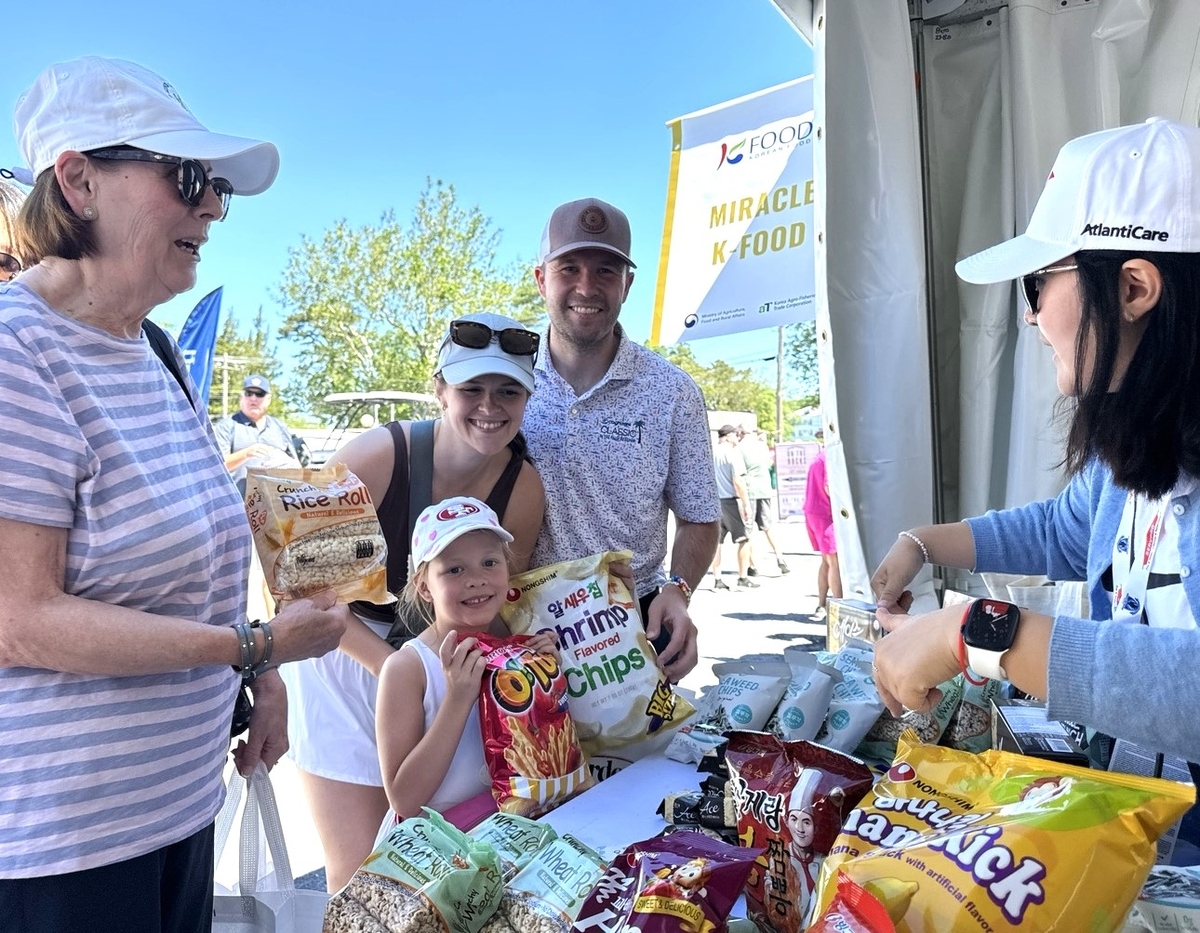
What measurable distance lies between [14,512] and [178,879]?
0.72 m

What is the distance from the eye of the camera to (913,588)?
99.8 inches

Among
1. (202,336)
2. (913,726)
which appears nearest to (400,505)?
(913,726)

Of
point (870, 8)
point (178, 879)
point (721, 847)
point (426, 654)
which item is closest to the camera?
point (721, 847)

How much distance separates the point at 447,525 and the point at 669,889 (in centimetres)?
103

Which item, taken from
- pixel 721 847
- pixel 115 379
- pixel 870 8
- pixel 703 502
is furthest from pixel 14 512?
pixel 870 8

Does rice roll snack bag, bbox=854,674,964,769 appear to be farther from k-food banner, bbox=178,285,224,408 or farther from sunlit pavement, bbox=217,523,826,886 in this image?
k-food banner, bbox=178,285,224,408

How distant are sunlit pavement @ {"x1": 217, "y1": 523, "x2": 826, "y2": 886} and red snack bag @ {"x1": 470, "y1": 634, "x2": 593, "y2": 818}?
120 centimetres

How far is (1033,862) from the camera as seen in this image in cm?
80

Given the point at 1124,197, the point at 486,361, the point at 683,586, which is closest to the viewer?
the point at 1124,197

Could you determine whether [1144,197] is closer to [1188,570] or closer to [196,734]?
[1188,570]

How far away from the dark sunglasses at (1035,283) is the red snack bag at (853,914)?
36.3 inches

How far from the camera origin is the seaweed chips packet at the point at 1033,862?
2.59 ft

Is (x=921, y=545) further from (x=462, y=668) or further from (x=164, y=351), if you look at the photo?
(x=164, y=351)

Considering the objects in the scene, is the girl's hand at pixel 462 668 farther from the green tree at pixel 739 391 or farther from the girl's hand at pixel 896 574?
the green tree at pixel 739 391
